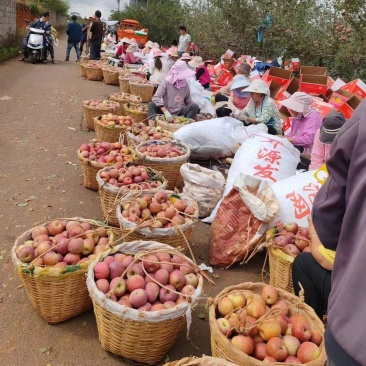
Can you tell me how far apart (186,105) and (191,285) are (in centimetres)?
488

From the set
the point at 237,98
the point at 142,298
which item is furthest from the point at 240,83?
the point at 142,298

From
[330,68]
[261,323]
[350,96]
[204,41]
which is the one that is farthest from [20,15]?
[261,323]

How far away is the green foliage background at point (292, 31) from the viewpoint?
31.3 feet

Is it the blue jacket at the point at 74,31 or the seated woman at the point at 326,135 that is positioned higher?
the blue jacket at the point at 74,31

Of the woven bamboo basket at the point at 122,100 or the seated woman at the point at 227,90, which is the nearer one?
the woven bamboo basket at the point at 122,100

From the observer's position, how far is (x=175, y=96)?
6.74 metres

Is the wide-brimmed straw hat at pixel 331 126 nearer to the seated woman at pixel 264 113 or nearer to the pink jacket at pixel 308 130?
the pink jacket at pixel 308 130

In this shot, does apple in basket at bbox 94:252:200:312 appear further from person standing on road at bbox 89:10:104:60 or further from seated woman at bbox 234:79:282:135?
person standing on road at bbox 89:10:104:60

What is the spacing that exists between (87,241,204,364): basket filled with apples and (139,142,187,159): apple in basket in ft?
7.48

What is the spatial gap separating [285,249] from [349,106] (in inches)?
161

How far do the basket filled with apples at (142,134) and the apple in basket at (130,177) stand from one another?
1.16 meters

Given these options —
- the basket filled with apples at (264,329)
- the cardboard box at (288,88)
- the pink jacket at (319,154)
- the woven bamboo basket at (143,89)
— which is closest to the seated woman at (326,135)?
the pink jacket at (319,154)

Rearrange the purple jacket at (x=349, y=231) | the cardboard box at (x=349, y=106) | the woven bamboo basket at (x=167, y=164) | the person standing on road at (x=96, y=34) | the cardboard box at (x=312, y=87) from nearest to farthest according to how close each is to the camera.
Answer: the purple jacket at (x=349, y=231), the woven bamboo basket at (x=167, y=164), the cardboard box at (x=349, y=106), the cardboard box at (x=312, y=87), the person standing on road at (x=96, y=34)

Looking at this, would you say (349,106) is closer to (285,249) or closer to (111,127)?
(111,127)
